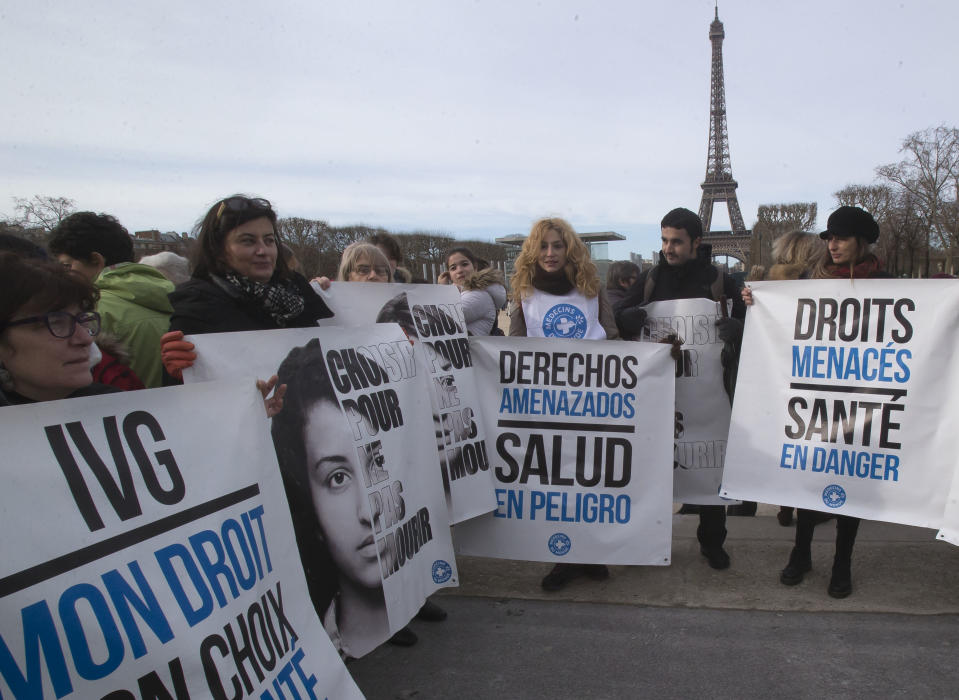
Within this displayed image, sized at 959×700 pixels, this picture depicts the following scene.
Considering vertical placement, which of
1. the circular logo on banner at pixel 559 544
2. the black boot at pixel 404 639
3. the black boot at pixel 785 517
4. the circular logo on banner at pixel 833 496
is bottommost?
the black boot at pixel 404 639

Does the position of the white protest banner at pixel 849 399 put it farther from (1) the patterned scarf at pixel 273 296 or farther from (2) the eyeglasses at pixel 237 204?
(2) the eyeglasses at pixel 237 204

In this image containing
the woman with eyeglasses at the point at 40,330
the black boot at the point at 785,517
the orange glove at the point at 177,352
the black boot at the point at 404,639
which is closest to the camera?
the woman with eyeglasses at the point at 40,330

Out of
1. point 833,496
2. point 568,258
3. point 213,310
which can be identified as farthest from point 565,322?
point 213,310

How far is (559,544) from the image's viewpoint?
352 cm

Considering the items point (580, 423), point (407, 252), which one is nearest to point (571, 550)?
point (580, 423)

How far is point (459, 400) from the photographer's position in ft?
11.5

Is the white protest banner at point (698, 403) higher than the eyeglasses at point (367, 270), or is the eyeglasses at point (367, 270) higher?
the eyeglasses at point (367, 270)

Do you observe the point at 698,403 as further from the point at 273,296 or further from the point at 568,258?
the point at 273,296

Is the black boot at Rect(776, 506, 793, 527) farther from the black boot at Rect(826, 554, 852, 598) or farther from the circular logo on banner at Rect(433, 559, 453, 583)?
the circular logo on banner at Rect(433, 559, 453, 583)

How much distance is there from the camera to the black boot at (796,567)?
3.42 m

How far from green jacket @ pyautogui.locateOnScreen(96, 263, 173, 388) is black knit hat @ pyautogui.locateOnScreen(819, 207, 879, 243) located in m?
3.35

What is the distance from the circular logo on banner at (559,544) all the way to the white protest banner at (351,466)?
0.76 metres

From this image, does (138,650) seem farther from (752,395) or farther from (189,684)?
(752,395)

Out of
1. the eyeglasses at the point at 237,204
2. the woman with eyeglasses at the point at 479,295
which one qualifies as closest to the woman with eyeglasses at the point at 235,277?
the eyeglasses at the point at 237,204
